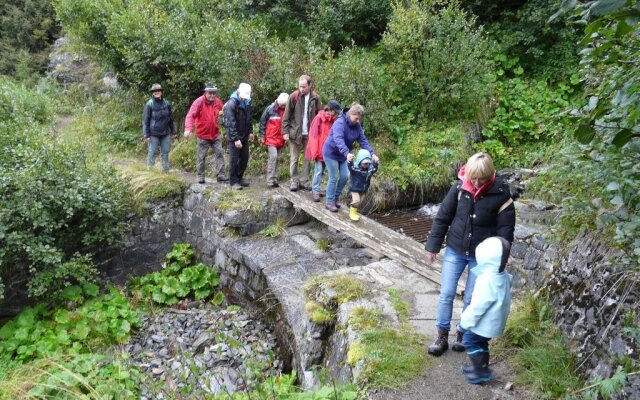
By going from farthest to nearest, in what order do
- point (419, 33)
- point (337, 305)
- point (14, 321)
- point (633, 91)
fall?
point (419, 33)
point (14, 321)
point (337, 305)
point (633, 91)

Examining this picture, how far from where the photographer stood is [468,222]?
3.92m

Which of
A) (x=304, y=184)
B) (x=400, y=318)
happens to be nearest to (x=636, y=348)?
(x=400, y=318)

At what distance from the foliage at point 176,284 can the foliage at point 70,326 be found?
487 millimetres

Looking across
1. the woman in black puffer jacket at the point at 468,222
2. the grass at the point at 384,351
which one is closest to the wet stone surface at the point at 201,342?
the grass at the point at 384,351

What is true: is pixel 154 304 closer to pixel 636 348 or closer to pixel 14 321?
pixel 14 321

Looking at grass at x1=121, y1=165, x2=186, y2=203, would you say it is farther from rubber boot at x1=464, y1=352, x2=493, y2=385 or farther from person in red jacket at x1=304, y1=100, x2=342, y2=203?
rubber boot at x1=464, y1=352, x2=493, y2=385

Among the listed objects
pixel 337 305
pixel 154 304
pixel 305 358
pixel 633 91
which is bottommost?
pixel 154 304

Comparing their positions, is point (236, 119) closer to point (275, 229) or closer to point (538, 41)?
point (275, 229)

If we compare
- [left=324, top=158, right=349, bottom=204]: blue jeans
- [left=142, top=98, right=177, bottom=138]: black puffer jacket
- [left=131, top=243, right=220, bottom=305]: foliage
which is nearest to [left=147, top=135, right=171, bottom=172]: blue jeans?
[left=142, top=98, right=177, bottom=138]: black puffer jacket

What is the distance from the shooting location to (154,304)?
7.86m

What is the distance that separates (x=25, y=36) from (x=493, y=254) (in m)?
20.1

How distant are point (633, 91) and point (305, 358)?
4058 mm

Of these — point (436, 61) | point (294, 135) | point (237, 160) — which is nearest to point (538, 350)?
point (294, 135)

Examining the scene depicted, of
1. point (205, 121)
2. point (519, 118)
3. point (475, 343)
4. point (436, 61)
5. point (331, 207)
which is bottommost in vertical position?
point (331, 207)
